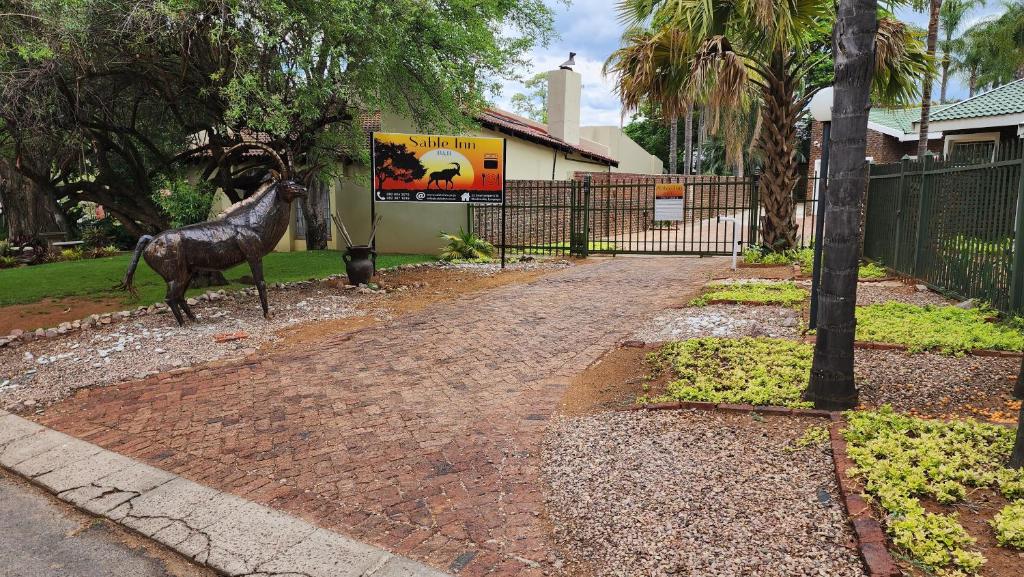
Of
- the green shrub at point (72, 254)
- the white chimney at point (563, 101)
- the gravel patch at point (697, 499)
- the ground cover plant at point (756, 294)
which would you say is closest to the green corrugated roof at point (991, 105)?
the ground cover plant at point (756, 294)

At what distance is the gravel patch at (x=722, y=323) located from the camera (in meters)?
6.91

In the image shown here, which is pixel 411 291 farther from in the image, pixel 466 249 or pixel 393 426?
pixel 393 426

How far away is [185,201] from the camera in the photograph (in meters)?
10.3

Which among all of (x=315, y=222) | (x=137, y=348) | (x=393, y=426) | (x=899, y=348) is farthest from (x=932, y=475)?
(x=315, y=222)

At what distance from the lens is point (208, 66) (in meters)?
9.74

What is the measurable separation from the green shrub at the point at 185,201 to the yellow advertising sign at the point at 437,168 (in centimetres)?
325

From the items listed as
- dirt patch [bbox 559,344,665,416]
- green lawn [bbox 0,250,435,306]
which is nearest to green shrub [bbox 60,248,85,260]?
green lawn [bbox 0,250,435,306]

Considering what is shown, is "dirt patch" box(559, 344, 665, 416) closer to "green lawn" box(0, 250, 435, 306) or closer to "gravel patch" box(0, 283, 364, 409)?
"gravel patch" box(0, 283, 364, 409)

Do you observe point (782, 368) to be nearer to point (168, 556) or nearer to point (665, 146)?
point (168, 556)

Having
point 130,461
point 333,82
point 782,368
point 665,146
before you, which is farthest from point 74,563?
point 665,146

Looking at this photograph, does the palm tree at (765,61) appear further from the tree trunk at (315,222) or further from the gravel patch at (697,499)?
the tree trunk at (315,222)

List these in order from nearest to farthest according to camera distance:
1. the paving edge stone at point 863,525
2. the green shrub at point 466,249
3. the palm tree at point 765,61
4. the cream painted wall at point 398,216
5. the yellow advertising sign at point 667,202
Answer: the paving edge stone at point 863,525 → the palm tree at point 765,61 → the yellow advertising sign at point 667,202 → the green shrub at point 466,249 → the cream painted wall at point 398,216

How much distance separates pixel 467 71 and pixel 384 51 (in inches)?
74.7

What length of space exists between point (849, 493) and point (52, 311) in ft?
34.8
